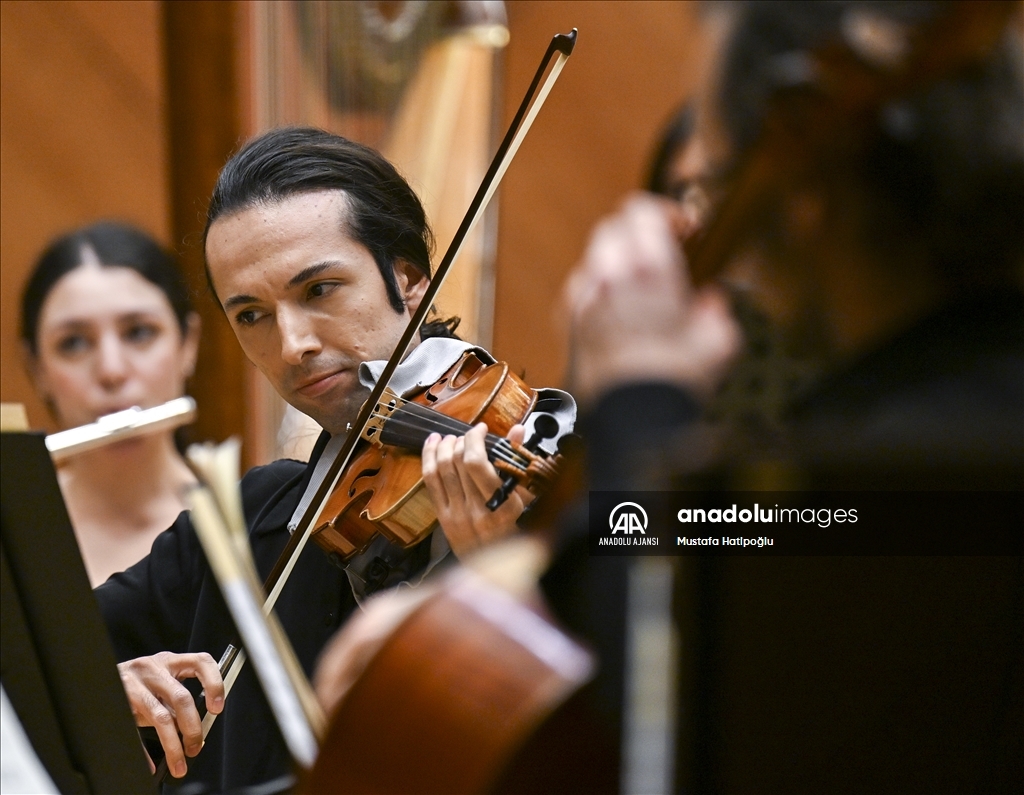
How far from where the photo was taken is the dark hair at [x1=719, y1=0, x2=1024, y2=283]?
55cm

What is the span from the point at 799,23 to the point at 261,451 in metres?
1.14

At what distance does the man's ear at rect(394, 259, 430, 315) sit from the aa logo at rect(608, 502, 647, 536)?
17.4 inches

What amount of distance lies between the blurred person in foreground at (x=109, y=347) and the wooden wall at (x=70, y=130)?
332mm

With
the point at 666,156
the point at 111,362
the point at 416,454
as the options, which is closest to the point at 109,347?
the point at 111,362

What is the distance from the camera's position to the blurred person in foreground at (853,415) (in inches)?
21.5

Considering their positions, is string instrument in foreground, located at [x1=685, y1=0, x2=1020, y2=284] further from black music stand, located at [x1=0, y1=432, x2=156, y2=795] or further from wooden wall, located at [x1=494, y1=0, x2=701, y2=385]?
wooden wall, located at [x1=494, y1=0, x2=701, y2=385]

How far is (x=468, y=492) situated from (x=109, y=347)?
87 cm

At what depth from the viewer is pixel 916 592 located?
56 centimetres

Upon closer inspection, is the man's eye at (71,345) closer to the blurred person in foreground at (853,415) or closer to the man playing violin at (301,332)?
the man playing violin at (301,332)

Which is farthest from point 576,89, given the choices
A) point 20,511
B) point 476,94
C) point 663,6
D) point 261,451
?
point 20,511

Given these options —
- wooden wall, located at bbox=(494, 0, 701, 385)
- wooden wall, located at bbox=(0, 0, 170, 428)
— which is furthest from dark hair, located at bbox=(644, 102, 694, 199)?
wooden wall, located at bbox=(0, 0, 170, 428)

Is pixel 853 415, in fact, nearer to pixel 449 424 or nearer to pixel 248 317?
pixel 449 424

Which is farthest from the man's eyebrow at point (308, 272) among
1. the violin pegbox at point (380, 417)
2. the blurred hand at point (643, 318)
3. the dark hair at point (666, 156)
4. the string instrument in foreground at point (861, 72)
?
the string instrument in foreground at point (861, 72)

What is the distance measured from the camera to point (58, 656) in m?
0.77
